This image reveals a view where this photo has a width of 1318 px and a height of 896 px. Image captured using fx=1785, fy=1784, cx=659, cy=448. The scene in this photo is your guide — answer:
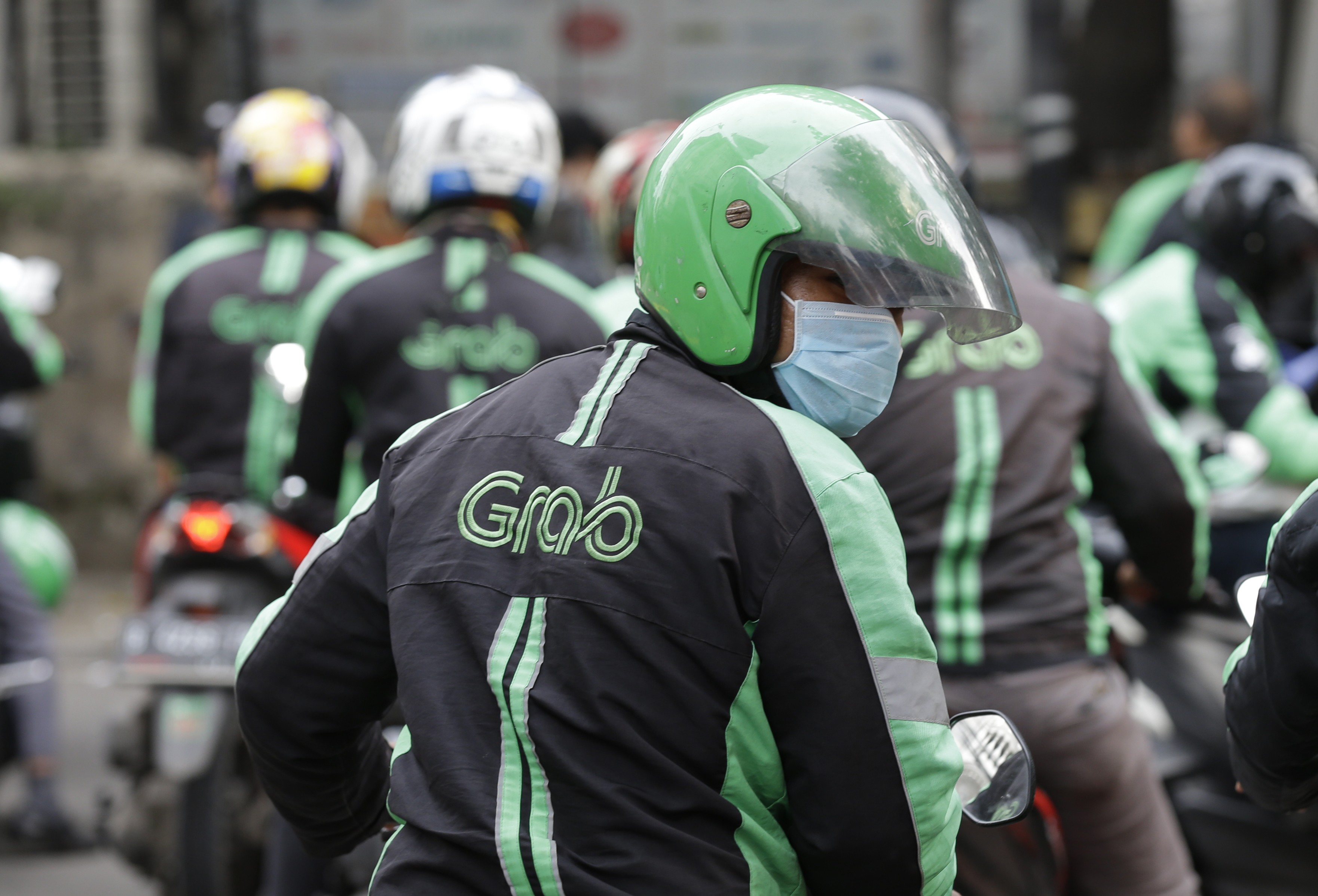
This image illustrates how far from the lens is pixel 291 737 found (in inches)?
89.0

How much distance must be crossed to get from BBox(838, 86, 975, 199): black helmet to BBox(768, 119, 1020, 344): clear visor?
1230 mm

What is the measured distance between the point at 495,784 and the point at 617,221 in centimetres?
354

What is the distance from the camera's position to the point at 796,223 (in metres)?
2.09

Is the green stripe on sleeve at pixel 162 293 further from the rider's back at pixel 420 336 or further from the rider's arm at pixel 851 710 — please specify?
the rider's arm at pixel 851 710

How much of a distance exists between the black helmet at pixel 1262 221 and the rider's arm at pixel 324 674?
11.1 ft

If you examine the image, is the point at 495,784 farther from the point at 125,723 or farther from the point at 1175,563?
the point at 125,723

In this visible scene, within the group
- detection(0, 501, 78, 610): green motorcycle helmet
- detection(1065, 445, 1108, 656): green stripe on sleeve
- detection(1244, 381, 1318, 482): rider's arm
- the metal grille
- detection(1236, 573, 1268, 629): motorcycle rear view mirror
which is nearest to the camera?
detection(1236, 573, 1268, 629): motorcycle rear view mirror

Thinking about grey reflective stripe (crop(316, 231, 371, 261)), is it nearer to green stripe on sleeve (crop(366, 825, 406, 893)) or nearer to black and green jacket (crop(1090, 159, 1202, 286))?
green stripe on sleeve (crop(366, 825, 406, 893))

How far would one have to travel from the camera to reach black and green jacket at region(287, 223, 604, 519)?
3.87m

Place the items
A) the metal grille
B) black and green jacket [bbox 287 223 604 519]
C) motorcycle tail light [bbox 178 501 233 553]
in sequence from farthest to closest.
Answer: the metal grille
motorcycle tail light [bbox 178 501 233 553]
black and green jacket [bbox 287 223 604 519]

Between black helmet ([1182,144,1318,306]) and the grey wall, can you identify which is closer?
black helmet ([1182,144,1318,306])

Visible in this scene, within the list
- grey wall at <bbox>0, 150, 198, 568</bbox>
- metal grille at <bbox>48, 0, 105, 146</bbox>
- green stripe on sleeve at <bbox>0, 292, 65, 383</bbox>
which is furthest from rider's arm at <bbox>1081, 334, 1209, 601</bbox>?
metal grille at <bbox>48, 0, 105, 146</bbox>

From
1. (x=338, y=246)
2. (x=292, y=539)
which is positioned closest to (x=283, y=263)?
(x=338, y=246)

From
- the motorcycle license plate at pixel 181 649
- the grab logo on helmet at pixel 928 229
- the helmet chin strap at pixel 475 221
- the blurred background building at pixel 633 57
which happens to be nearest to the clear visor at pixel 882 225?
the grab logo on helmet at pixel 928 229
